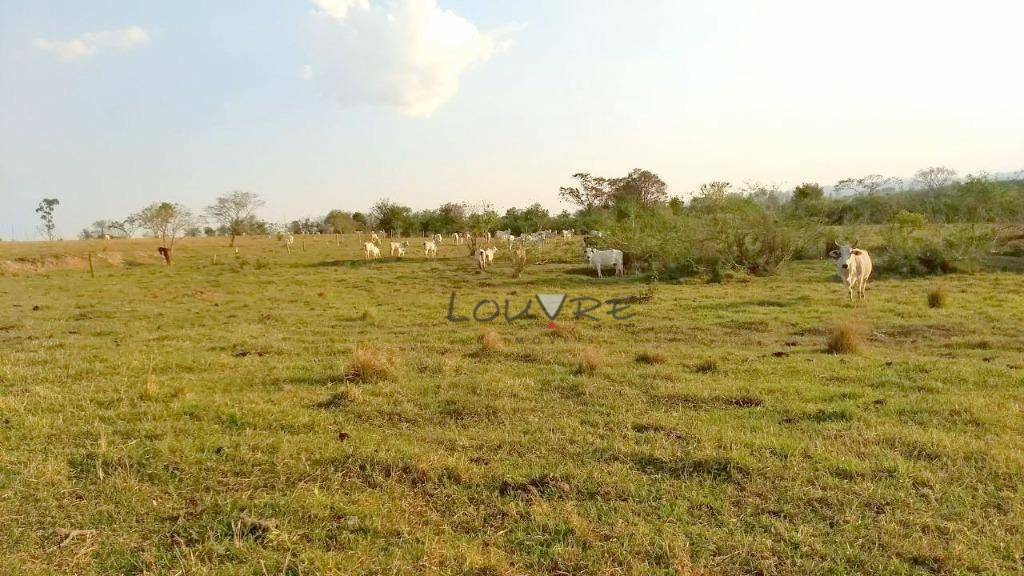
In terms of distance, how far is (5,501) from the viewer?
388 centimetres

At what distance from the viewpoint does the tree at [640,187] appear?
5797 cm

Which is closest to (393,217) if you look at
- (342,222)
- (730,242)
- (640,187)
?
(342,222)

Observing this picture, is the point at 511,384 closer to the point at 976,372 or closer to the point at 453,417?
the point at 453,417

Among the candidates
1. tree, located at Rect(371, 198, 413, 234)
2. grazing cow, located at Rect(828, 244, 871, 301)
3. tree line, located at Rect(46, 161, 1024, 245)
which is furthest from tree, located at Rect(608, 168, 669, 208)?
grazing cow, located at Rect(828, 244, 871, 301)

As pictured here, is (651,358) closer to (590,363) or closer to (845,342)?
(590,363)

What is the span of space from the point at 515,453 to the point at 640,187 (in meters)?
57.0

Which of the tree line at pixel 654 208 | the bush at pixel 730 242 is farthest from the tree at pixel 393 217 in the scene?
the bush at pixel 730 242

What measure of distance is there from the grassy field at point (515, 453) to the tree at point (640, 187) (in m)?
48.3

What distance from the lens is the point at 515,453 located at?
481 centimetres

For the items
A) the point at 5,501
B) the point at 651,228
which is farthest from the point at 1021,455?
the point at 651,228

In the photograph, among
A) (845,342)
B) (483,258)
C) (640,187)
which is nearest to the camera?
(845,342)

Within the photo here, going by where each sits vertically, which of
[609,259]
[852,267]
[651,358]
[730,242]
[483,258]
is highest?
[730,242]

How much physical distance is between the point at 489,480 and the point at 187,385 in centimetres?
430

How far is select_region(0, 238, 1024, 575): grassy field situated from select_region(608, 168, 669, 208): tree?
4830 centimetres
